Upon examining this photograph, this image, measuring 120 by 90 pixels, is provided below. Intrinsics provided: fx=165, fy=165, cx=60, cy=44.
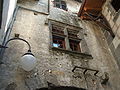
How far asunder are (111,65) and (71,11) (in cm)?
382

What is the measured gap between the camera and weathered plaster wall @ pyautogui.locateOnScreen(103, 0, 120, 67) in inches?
231

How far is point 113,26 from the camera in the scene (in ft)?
21.4

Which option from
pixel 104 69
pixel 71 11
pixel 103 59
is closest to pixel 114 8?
pixel 71 11

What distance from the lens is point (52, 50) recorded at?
5055 mm

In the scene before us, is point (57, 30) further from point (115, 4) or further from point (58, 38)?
point (115, 4)

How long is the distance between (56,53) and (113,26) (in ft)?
9.34


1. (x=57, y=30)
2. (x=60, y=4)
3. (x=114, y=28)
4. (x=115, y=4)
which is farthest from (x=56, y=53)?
(x=60, y=4)

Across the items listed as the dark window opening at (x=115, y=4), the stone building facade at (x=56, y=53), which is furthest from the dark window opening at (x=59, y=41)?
the dark window opening at (x=115, y=4)

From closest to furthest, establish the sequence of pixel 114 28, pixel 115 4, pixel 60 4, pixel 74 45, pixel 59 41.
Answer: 1. pixel 59 41
2. pixel 74 45
3. pixel 114 28
4. pixel 115 4
5. pixel 60 4

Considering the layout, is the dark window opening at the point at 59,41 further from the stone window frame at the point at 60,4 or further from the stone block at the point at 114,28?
the stone window frame at the point at 60,4

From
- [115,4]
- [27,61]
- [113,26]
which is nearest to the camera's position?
[27,61]

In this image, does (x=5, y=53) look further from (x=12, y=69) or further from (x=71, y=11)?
(x=71, y=11)

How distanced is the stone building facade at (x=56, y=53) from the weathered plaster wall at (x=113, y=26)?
20 cm

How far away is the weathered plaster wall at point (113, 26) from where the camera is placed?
587 centimetres
